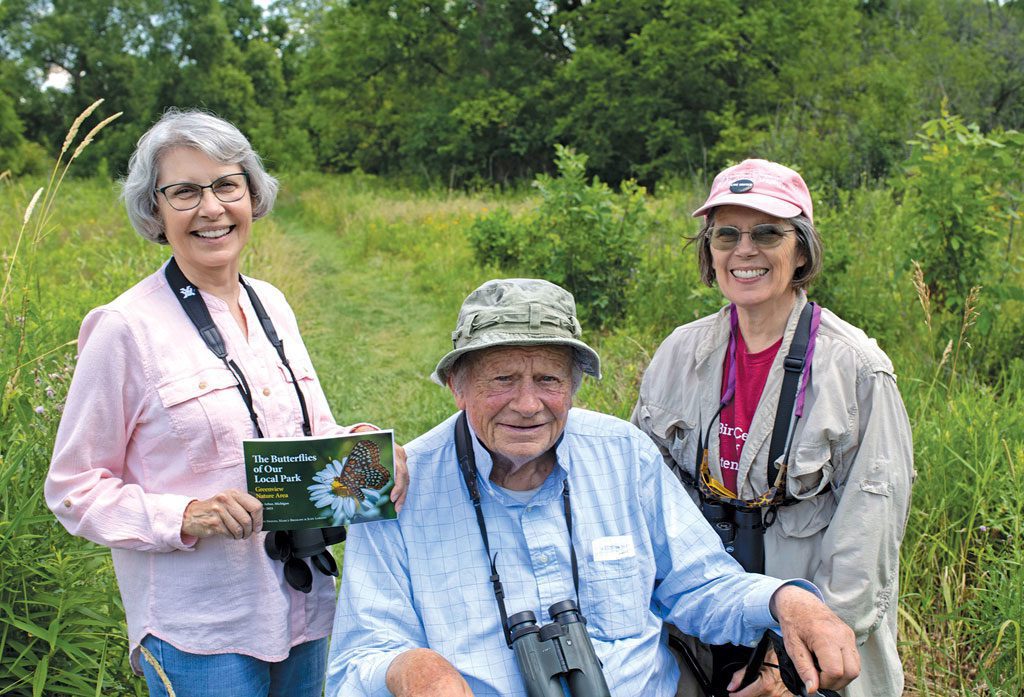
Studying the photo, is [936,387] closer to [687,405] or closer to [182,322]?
[687,405]

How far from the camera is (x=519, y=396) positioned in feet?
6.61

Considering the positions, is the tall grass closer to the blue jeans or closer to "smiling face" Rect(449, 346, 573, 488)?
the blue jeans

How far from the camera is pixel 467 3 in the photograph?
25.3 m

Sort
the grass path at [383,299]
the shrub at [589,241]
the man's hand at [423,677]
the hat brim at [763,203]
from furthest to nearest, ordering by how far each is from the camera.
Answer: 1. the shrub at [589,241]
2. the grass path at [383,299]
3. the hat brim at [763,203]
4. the man's hand at [423,677]

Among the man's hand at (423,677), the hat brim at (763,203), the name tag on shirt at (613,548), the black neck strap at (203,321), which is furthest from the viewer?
the hat brim at (763,203)

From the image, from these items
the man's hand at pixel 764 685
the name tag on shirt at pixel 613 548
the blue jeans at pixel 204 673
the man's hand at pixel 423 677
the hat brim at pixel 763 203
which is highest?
the hat brim at pixel 763 203

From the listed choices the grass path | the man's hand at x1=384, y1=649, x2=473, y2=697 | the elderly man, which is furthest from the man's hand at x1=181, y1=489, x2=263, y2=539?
the grass path

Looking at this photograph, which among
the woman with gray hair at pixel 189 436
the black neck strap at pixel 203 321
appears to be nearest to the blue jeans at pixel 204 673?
the woman with gray hair at pixel 189 436

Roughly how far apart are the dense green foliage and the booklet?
10031 mm

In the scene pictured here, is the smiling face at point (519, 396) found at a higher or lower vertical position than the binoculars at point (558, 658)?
higher

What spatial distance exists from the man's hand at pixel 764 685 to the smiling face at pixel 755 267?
3.17 ft

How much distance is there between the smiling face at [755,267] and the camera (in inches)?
90.6

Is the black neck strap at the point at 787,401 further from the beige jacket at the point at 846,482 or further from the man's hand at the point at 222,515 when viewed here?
the man's hand at the point at 222,515

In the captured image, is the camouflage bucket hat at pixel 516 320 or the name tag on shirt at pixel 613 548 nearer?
the camouflage bucket hat at pixel 516 320
